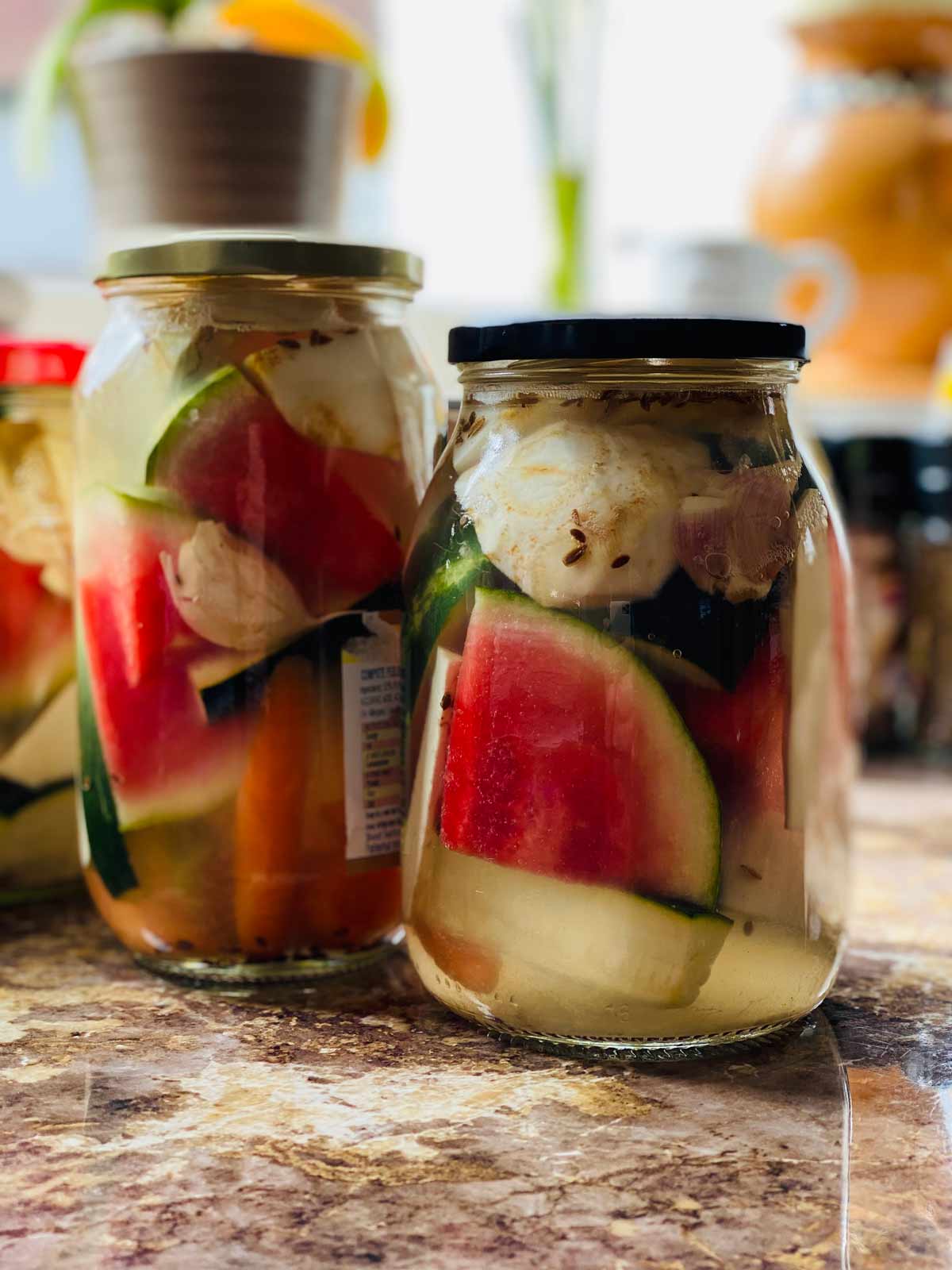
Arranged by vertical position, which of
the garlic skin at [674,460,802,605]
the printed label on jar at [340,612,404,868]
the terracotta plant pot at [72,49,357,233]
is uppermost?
the terracotta plant pot at [72,49,357,233]

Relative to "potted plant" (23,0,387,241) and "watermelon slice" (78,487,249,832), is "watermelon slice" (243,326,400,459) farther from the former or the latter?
"potted plant" (23,0,387,241)

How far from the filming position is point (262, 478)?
573 millimetres

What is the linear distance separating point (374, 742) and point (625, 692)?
0.44 ft

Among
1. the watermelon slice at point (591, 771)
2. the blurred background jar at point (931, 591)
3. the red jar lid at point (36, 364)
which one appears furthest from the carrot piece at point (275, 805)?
the blurred background jar at point (931, 591)

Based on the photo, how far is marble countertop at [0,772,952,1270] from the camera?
16.5 inches

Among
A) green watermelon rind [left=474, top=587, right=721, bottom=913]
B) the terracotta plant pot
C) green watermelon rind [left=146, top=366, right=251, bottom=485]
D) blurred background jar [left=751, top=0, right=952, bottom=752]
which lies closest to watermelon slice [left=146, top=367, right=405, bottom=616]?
green watermelon rind [left=146, top=366, right=251, bottom=485]

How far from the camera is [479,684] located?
0.52m

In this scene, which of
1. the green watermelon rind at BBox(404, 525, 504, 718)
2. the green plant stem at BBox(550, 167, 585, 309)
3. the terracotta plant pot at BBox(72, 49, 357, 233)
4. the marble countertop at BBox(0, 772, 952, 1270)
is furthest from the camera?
the green plant stem at BBox(550, 167, 585, 309)

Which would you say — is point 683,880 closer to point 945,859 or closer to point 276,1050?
point 276,1050

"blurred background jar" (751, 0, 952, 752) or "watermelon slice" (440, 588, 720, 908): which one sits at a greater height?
"blurred background jar" (751, 0, 952, 752)

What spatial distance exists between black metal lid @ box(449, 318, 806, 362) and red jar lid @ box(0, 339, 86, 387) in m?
0.26

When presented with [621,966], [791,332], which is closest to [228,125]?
[791,332]

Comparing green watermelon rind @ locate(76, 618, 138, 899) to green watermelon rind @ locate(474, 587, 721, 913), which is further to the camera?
green watermelon rind @ locate(76, 618, 138, 899)

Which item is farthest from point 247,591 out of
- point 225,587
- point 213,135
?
point 213,135
